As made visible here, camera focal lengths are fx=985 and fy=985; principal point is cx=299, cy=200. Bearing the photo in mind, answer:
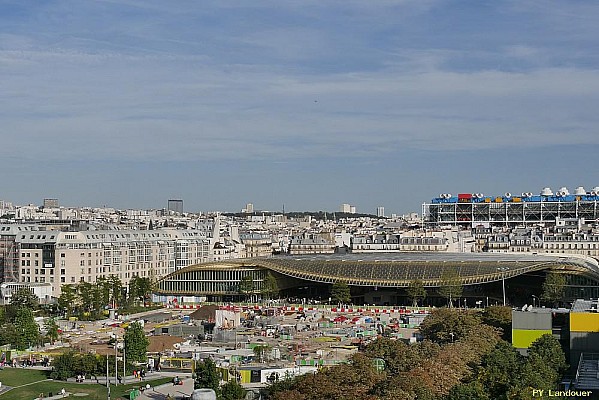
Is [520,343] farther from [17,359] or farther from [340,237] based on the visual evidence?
[340,237]

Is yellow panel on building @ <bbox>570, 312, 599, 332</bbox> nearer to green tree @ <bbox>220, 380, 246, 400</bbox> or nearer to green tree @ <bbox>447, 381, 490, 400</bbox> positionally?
green tree @ <bbox>447, 381, 490, 400</bbox>

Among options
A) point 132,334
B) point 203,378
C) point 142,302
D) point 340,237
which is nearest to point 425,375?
point 203,378

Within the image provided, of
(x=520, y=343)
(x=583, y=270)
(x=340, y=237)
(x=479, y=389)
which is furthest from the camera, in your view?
(x=340, y=237)

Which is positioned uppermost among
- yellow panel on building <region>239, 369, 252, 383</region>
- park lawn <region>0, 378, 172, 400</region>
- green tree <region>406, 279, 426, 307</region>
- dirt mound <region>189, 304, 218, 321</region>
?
green tree <region>406, 279, 426, 307</region>

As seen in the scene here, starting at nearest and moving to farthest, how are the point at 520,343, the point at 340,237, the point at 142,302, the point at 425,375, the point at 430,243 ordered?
1. the point at 425,375
2. the point at 520,343
3. the point at 142,302
4. the point at 430,243
5. the point at 340,237

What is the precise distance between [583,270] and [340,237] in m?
55.7

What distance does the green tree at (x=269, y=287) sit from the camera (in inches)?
3386

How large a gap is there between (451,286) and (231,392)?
142 ft

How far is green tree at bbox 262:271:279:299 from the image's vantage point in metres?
86.0

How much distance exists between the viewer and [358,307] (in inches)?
3177

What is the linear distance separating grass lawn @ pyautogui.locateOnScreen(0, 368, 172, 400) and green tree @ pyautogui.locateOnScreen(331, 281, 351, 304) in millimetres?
36651

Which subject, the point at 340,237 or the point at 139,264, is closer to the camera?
the point at 139,264

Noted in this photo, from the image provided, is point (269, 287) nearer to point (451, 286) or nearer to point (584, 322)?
point (451, 286)

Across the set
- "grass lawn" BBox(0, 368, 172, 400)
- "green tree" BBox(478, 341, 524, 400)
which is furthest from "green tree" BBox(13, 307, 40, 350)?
"green tree" BBox(478, 341, 524, 400)
